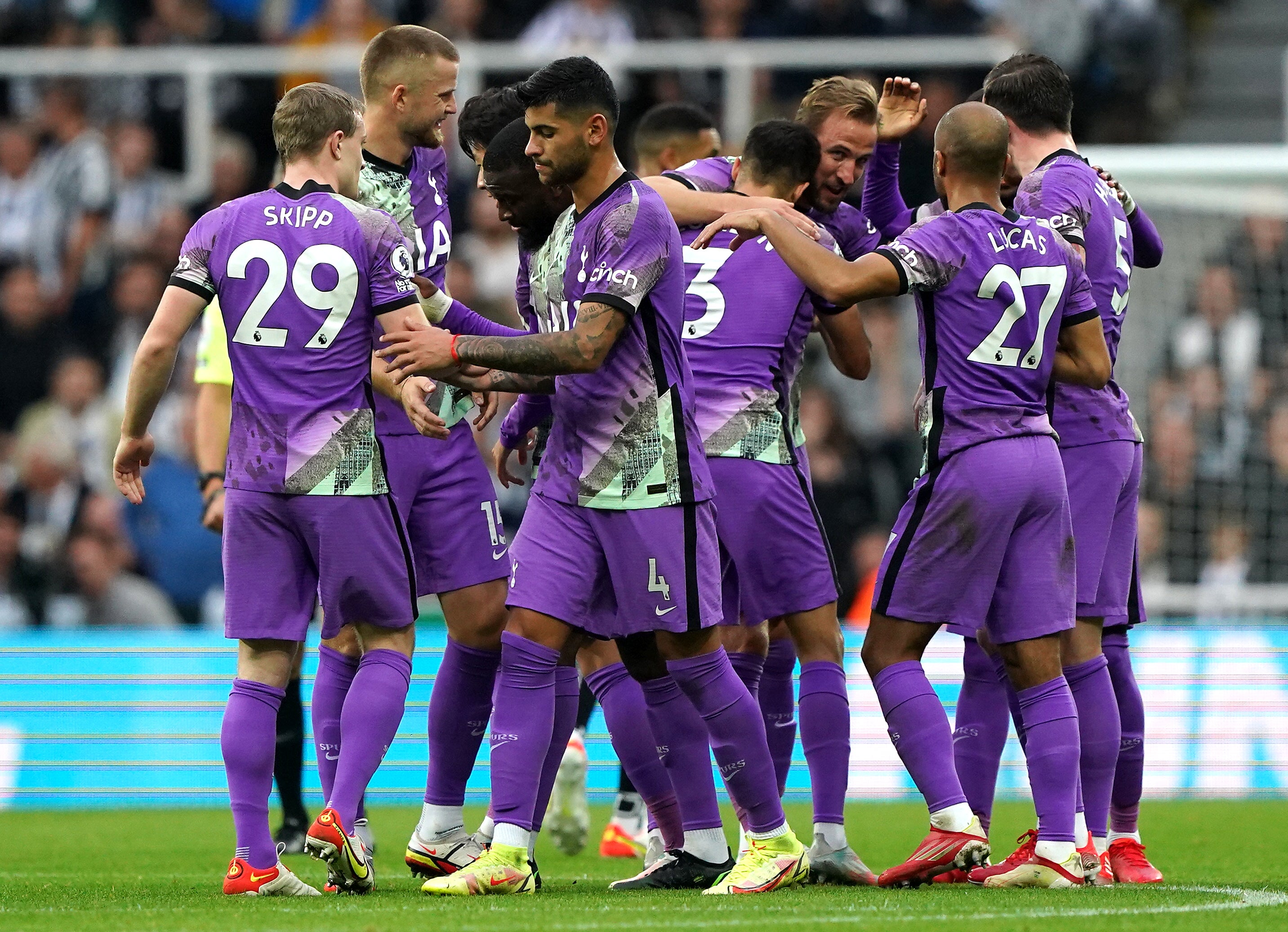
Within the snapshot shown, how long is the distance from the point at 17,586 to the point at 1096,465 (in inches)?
329

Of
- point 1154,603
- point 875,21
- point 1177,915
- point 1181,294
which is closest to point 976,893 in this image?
point 1177,915

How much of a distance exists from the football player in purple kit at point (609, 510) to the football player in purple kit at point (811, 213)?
633 mm

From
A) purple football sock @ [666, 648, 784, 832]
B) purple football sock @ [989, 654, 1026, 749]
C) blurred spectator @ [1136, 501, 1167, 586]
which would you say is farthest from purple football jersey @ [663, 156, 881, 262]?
blurred spectator @ [1136, 501, 1167, 586]

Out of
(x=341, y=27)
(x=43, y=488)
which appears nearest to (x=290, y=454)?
(x=43, y=488)

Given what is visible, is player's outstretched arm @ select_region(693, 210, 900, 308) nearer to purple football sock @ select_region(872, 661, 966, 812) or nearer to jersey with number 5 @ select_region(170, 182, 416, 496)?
jersey with number 5 @ select_region(170, 182, 416, 496)

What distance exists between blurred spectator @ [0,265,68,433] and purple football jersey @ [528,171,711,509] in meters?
9.16

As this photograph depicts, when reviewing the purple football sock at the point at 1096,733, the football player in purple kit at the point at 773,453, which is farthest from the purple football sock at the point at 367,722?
the purple football sock at the point at 1096,733

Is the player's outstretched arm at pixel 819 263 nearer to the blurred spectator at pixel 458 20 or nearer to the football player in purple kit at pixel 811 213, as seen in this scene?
the football player in purple kit at pixel 811 213

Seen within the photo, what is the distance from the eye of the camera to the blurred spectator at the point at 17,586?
41.1 feet

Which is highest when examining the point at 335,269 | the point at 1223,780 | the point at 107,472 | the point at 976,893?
the point at 335,269

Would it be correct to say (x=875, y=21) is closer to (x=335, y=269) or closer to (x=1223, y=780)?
(x=1223, y=780)

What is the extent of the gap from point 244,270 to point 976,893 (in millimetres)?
2914

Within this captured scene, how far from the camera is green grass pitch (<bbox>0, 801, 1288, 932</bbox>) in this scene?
16.5 feet

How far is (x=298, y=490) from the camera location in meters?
5.89
